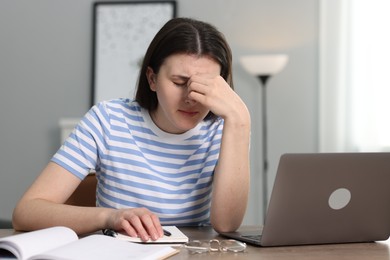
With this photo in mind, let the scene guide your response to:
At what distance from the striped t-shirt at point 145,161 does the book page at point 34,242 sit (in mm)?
500

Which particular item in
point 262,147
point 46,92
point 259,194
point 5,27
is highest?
point 5,27

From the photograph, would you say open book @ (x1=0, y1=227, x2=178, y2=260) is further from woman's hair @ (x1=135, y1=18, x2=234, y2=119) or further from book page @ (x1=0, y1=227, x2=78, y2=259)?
woman's hair @ (x1=135, y1=18, x2=234, y2=119)

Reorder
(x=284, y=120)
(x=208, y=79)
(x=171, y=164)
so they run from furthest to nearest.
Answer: (x=284, y=120) < (x=171, y=164) < (x=208, y=79)

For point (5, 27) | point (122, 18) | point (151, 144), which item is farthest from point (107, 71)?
point (151, 144)

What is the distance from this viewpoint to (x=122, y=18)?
459 cm

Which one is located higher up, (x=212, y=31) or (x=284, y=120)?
(x=212, y=31)

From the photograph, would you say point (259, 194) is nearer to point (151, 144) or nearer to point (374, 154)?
point (151, 144)

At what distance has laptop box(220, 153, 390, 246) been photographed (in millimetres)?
1449

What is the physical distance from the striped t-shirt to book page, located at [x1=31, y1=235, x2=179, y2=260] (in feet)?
1.81

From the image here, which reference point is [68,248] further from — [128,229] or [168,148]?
[168,148]

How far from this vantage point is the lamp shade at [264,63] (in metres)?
4.30

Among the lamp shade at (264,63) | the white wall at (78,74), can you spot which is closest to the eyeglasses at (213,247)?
the lamp shade at (264,63)

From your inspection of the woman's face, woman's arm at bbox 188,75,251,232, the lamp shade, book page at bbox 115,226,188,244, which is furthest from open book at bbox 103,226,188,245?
the lamp shade

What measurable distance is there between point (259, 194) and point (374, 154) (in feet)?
10.2
